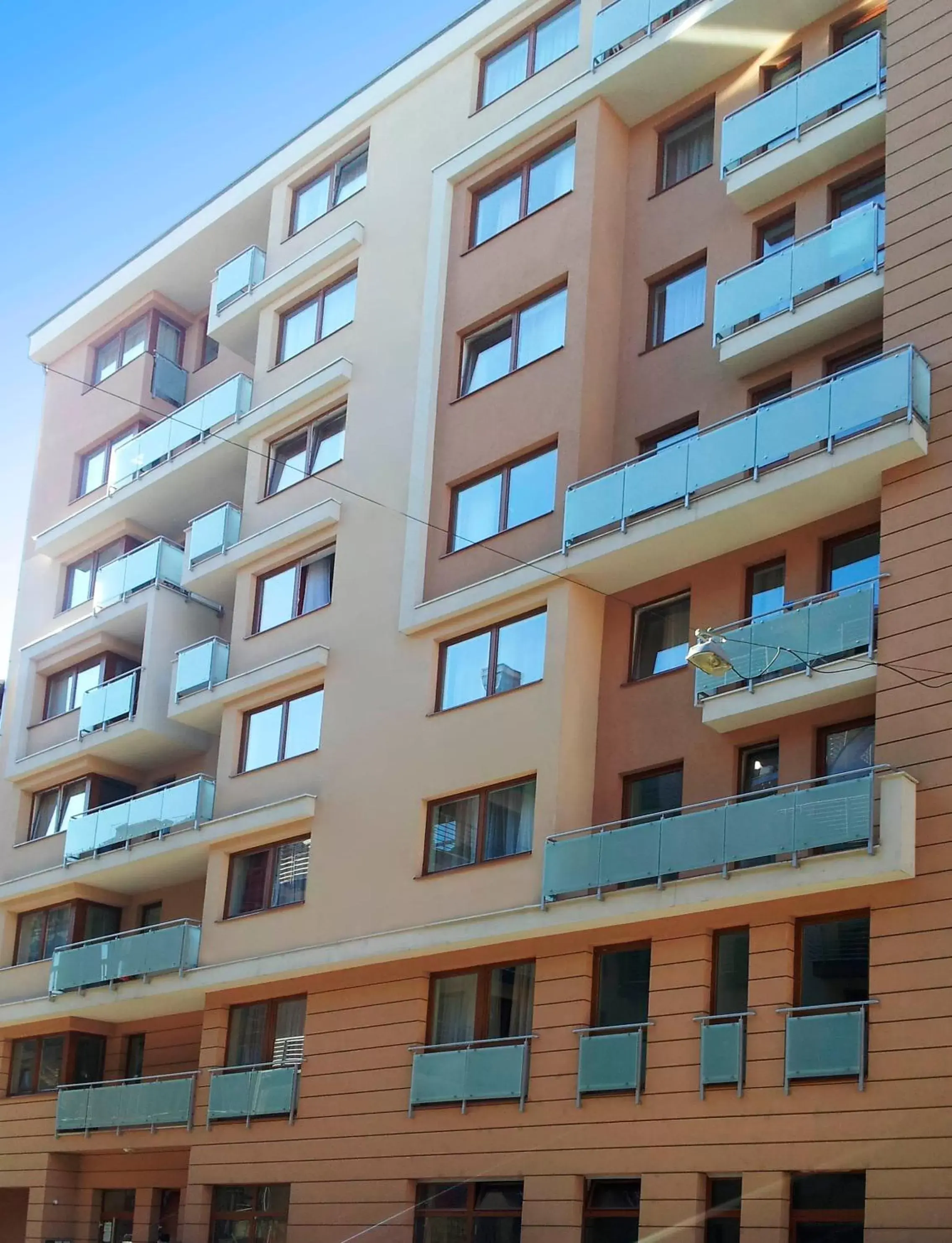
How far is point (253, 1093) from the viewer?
96.1 ft

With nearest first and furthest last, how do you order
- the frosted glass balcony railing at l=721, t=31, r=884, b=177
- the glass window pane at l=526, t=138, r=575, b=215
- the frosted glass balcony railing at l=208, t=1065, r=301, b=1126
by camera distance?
1. the frosted glass balcony railing at l=721, t=31, r=884, b=177
2. the frosted glass balcony railing at l=208, t=1065, r=301, b=1126
3. the glass window pane at l=526, t=138, r=575, b=215

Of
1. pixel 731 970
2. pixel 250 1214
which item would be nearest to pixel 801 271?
pixel 731 970

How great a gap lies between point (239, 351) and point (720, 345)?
52.5 ft

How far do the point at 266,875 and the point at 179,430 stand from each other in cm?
1220

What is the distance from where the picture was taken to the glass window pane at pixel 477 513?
96.9ft

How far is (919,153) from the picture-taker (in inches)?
976

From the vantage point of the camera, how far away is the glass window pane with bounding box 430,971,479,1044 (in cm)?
2661

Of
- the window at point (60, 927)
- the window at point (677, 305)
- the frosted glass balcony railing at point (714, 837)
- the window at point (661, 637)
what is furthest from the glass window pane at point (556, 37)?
the window at point (60, 927)

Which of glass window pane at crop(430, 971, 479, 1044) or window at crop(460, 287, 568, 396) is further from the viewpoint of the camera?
window at crop(460, 287, 568, 396)

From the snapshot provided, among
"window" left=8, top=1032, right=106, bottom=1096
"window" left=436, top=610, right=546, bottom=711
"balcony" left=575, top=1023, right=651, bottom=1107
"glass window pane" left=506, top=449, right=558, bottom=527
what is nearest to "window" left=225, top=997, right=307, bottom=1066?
"window" left=8, top=1032, right=106, bottom=1096

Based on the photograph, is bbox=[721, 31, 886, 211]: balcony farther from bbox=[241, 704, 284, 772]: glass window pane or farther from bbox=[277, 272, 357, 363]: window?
bbox=[241, 704, 284, 772]: glass window pane

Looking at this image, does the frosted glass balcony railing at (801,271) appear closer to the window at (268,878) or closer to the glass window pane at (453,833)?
the glass window pane at (453,833)

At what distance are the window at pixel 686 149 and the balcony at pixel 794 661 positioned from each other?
9.51 meters

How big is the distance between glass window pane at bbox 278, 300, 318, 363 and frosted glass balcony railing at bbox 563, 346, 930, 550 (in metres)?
10.6
